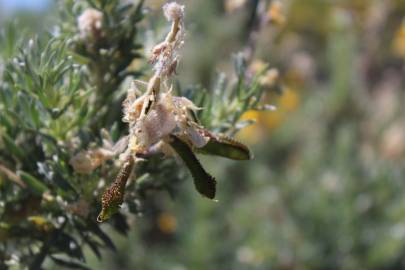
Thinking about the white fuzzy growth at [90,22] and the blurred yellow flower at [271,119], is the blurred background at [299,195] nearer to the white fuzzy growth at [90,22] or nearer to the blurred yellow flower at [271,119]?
the blurred yellow flower at [271,119]

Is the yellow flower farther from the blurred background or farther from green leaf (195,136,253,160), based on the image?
green leaf (195,136,253,160)

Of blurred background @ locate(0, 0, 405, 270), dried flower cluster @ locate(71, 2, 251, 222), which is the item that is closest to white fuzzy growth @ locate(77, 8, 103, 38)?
dried flower cluster @ locate(71, 2, 251, 222)

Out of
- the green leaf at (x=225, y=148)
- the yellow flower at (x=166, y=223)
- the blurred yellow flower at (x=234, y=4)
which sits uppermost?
the yellow flower at (x=166, y=223)

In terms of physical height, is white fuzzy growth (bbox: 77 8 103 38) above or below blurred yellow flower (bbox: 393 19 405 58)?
below

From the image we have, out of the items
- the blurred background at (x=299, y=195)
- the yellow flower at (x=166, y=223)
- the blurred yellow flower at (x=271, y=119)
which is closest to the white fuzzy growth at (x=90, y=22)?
the blurred background at (x=299, y=195)

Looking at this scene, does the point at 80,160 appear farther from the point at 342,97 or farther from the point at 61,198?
the point at 342,97
